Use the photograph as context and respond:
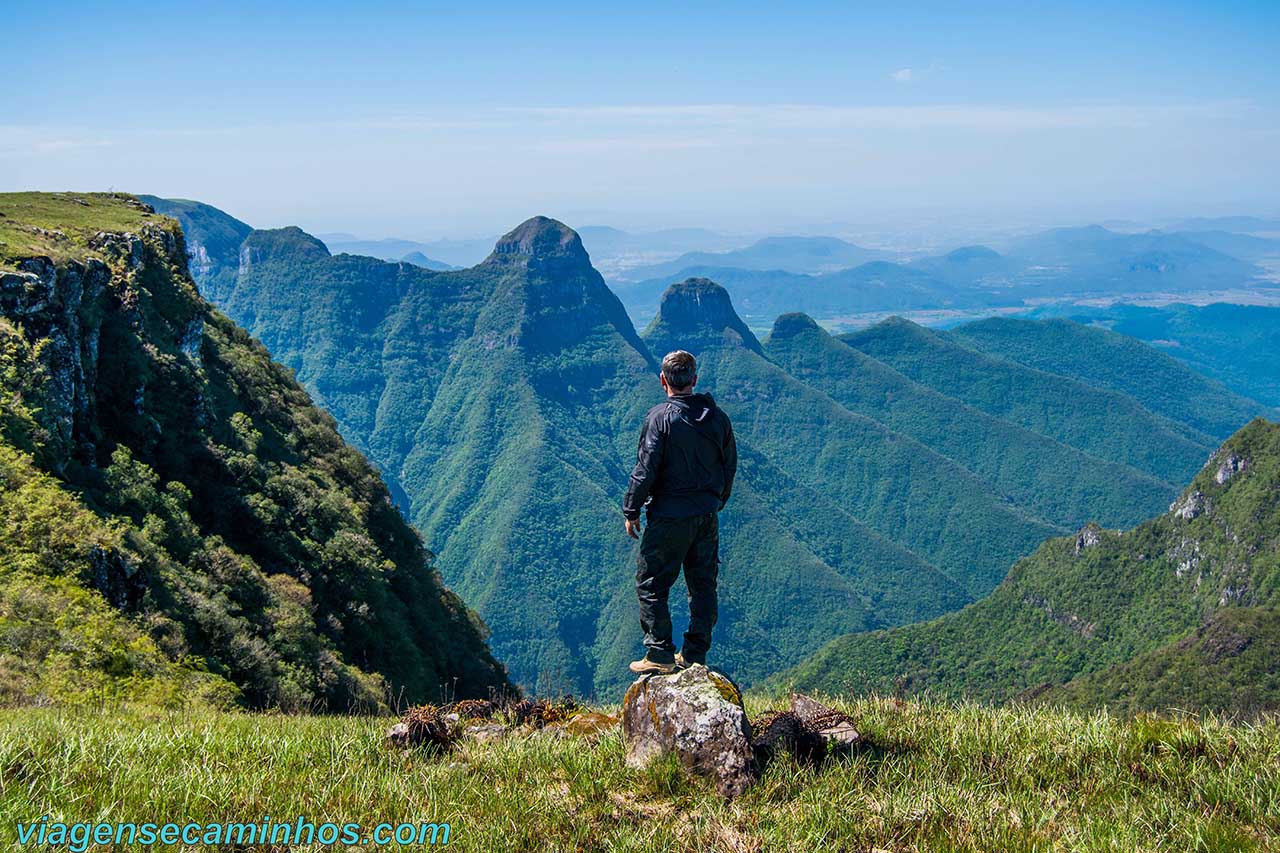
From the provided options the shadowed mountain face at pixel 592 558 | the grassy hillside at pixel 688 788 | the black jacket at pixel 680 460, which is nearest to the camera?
the grassy hillside at pixel 688 788

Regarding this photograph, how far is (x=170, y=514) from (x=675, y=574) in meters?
22.7

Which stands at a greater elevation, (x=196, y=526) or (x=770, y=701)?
(x=770, y=701)

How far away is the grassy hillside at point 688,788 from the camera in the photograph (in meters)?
4.64

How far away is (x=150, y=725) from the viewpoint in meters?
6.34

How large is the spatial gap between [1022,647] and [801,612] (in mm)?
45636

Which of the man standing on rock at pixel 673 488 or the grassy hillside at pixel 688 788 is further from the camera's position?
the man standing on rock at pixel 673 488

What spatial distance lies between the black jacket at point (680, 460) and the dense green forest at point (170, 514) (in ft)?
22.9

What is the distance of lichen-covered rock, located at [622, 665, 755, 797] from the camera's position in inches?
216

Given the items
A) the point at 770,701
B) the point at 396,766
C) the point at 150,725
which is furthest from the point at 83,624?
the point at 770,701

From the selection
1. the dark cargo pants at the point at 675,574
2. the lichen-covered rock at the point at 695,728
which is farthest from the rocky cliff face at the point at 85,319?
the lichen-covered rock at the point at 695,728

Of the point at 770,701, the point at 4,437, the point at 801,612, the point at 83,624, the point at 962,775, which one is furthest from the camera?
the point at 801,612

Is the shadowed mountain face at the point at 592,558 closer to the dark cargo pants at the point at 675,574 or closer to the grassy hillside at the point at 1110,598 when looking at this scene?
the grassy hillside at the point at 1110,598

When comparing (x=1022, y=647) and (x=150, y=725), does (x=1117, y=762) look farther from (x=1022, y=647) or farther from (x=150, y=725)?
(x=1022, y=647)

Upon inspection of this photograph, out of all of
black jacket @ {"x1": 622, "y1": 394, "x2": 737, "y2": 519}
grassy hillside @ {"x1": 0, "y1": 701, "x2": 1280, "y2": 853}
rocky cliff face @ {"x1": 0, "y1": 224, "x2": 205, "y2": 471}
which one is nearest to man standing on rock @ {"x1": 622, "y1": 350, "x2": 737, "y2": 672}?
black jacket @ {"x1": 622, "y1": 394, "x2": 737, "y2": 519}
